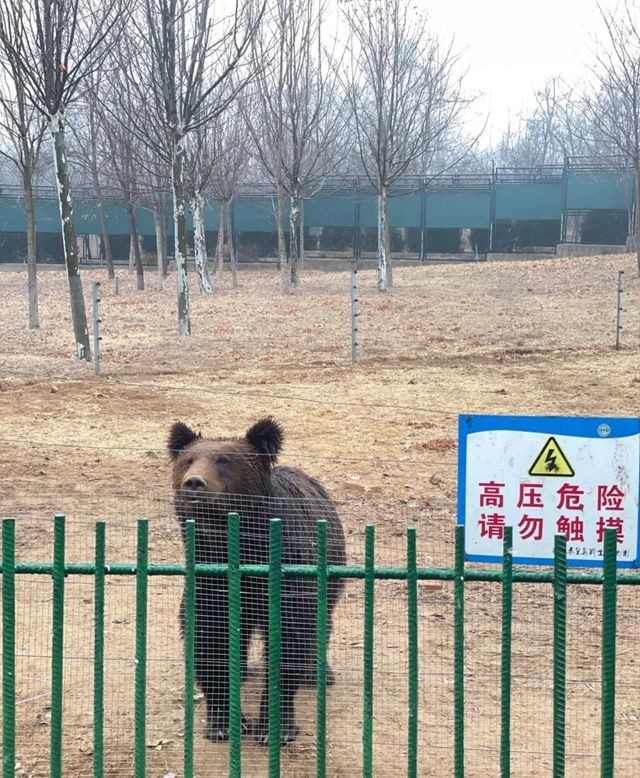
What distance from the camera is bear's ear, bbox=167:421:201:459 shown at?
595 centimetres

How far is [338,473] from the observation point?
408 inches

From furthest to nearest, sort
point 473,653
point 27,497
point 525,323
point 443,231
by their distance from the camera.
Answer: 1. point 443,231
2. point 525,323
3. point 27,497
4. point 473,653

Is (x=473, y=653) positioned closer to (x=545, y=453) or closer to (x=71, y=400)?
(x=545, y=453)

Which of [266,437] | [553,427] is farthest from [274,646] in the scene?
[553,427]

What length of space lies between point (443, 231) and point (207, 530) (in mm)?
41247

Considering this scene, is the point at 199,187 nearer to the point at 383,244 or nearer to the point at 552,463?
the point at 383,244

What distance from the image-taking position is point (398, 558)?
24.8ft

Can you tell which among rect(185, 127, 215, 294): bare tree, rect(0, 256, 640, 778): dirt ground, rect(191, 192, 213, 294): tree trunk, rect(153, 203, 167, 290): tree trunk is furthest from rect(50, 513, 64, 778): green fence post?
rect(153, 203, 167, 290): tree trunk

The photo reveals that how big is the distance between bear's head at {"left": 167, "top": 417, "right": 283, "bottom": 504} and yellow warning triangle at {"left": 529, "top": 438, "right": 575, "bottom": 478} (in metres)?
1.45

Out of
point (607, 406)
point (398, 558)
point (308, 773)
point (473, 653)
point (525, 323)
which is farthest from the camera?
point (525, 323)

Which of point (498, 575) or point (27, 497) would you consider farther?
point (27, 497)

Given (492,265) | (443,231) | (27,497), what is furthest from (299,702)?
(443,231)

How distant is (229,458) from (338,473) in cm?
477

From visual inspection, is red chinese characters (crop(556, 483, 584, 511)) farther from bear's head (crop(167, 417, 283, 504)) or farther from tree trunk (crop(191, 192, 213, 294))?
tree trunk (crop(191, 192, 213, 294))
